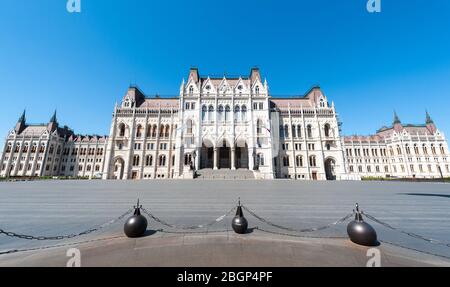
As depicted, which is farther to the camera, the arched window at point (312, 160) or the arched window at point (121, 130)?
the arched window at point (121, 130)

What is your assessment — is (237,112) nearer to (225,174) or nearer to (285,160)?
(225,174)

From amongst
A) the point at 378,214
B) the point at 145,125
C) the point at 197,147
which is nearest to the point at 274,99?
the point at 197,147

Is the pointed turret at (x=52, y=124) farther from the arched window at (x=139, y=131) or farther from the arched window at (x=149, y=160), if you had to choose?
the arched window at (x=149, y=160)

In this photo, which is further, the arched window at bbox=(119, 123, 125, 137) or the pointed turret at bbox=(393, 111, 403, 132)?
the pointed turret at bbox=(393, 111, 403, 132)

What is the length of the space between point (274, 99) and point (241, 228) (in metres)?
48.5

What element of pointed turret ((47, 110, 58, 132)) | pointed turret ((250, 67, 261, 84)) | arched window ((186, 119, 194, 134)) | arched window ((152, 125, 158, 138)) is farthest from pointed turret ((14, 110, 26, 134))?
pointed turret ((250, 67, 261, 84))

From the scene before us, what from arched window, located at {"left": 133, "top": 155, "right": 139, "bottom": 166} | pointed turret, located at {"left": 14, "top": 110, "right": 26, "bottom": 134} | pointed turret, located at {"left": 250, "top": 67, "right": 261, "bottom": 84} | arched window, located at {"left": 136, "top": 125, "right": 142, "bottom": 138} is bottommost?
arched window, located at {"left": 133, "top": 155, "right": 139, "bottom": 166}

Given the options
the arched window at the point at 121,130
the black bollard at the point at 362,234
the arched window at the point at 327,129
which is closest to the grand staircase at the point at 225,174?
the arched window at the point at 121,130

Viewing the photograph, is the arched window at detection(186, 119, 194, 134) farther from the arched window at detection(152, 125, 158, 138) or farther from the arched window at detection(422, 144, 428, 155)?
the arched window at detection(422, 144, 428, 155)

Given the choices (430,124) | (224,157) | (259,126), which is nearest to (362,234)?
(259,126)

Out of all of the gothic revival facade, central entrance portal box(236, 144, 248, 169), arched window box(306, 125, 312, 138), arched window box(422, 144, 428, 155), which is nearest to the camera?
the gothic revival facade
